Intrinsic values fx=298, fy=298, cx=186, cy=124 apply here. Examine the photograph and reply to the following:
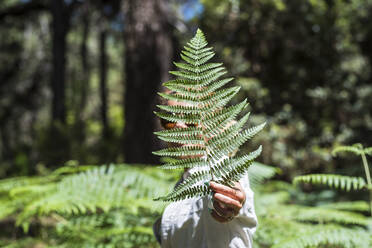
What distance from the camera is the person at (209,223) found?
3.28 feet

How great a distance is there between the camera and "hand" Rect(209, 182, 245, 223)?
93 cm

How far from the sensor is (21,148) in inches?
461

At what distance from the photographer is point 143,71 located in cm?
441

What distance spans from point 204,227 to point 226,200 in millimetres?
281

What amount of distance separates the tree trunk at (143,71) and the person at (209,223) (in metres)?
2.86

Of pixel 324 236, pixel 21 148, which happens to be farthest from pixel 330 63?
pixel 21 148

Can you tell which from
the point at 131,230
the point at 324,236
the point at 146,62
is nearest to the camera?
the point at 324,236

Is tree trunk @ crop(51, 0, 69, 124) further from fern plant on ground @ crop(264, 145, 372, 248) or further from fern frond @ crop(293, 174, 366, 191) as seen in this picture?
fern frond @ crop(293, 174, 366, 191)

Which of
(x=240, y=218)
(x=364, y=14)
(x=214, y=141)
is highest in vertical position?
(x=364, y=14)

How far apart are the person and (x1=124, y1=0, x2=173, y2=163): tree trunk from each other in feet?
9.39

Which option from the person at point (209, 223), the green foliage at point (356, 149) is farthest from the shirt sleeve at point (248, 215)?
the green foliage at point (356, 149)

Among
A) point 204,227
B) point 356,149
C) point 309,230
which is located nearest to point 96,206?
point 204,227

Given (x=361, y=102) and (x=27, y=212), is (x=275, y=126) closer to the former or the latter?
(x=361, y=102)

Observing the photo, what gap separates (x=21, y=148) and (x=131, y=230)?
1134 cm
